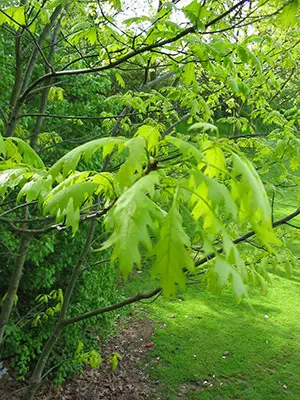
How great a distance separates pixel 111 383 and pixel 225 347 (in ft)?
6.30

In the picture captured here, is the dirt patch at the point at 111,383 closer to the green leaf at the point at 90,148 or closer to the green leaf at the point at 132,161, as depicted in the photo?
the green leaf at the point at 90,148

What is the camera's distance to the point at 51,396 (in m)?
5.11

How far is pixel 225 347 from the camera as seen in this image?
20.6 ft

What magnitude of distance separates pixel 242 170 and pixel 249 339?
6.24 metres

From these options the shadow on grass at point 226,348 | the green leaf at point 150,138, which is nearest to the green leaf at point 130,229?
the green leaf at point 150,138

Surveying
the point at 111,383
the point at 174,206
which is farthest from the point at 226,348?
the point at 174,206

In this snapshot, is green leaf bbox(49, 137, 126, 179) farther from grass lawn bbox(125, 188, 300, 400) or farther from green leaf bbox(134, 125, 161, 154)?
grass lawn bbox(125, 188, 300, 400)

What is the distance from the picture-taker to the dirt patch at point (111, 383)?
514cm

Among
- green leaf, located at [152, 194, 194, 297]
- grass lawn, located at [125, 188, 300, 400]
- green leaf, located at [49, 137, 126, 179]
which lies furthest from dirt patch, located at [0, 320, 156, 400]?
green leaf, located at [152, 194, 194, 297]

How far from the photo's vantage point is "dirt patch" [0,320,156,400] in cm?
514

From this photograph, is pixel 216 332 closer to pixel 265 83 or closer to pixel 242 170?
pixel 265 83

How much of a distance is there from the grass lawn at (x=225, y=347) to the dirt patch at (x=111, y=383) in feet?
0.62

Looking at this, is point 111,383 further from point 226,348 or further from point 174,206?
point 174,206

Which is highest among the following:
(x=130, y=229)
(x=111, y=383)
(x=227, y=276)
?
(x=130, y=229)
